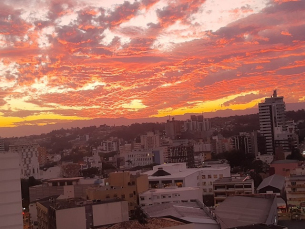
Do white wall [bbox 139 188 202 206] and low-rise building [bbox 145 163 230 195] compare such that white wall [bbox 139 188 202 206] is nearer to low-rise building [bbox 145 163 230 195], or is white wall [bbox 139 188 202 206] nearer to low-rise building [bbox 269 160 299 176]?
low-rise building [bbox 145 163 230 195]

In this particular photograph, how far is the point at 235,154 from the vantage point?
35062 millimetres

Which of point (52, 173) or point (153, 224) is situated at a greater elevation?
point (153, 224)

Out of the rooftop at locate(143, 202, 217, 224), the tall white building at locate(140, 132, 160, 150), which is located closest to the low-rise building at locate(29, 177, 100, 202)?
the rooftop at locate(143, 202, 217, 224)

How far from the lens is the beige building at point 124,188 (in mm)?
14529

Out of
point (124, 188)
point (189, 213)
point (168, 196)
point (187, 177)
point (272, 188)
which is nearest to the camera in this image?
point (189, 213)

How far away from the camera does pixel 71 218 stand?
10.7 m

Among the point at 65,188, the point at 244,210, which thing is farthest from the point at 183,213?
the point at 65,188

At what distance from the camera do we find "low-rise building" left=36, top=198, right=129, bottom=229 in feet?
35.1

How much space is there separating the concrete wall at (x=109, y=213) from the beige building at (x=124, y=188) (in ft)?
10.4

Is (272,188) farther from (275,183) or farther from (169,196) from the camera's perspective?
(169,196)

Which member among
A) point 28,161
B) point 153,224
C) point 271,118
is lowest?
point 28,161

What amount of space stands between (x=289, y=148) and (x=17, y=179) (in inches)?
1509

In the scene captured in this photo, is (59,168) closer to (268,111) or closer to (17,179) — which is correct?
(268,111)

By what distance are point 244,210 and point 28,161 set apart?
2619 centimetres
